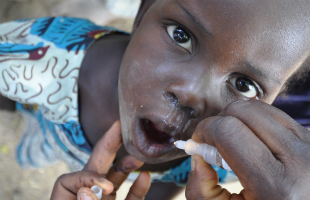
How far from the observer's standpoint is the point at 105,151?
2.81ft

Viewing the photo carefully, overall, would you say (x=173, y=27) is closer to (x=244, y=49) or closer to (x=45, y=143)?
(x=244, y=49)

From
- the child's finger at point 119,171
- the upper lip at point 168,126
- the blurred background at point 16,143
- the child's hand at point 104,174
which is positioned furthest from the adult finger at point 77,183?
the blurred background at point 16,143

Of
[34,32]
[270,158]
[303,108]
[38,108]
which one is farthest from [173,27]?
[303,108]

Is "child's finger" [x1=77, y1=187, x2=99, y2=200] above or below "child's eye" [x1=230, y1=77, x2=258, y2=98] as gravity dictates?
below

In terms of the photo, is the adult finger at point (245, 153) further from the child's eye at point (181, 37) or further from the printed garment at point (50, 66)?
the printed garment at point (50, 66)

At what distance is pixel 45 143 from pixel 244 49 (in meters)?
1.02

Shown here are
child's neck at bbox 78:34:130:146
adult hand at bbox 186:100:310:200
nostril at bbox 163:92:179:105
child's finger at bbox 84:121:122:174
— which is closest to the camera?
adult hand at bbox 186:100:310:200

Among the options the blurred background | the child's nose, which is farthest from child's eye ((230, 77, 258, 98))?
the blurred background

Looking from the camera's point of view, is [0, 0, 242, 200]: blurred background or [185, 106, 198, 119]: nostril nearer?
[185, 106, 198, 119]: nostril

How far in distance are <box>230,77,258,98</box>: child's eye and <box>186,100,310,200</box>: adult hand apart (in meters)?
0.21

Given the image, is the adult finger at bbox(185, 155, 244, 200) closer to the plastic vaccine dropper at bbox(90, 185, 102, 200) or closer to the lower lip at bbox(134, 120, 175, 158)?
the lower lip at bbox(134, 120, 175, 158)

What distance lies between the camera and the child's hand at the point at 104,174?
0.75 meters

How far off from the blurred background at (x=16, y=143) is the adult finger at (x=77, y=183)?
1.65 ft

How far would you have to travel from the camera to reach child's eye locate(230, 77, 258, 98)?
0.67 m
